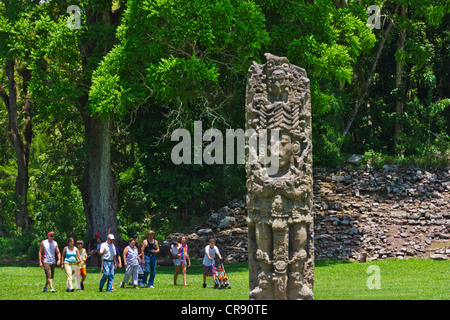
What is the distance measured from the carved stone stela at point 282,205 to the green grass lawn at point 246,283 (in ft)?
7.25

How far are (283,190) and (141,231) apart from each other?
2055 centimetres

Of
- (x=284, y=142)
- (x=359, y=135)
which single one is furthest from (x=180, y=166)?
(x=284, y=142)

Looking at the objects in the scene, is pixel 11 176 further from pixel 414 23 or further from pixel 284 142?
pixel 284 142

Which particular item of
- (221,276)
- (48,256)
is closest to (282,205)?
(221,276)

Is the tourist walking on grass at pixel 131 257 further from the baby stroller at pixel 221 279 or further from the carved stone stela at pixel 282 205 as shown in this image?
the carved stone stela at pixel 282 205

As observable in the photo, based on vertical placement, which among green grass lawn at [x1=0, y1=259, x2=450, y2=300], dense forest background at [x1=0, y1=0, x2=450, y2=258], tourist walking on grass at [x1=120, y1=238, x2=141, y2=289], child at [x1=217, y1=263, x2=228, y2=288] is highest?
dense forest background at [x1=0, y1=0, x2=450, y2=258]

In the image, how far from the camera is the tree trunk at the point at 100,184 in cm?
2923

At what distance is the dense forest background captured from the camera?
25234 mm

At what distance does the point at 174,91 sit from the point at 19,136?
566 inches

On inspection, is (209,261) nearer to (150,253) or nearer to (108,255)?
(150,253)

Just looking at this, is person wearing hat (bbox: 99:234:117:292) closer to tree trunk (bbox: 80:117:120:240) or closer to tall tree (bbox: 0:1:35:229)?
tree trunk (bbox: 80:117:120:240)

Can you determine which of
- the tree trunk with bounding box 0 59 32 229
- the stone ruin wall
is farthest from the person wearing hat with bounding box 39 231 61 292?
the tree trunk with bounding box 0 59 32 229

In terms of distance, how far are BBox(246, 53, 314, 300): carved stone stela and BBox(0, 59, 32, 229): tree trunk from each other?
22590 mm

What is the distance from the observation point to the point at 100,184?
1152 inches
